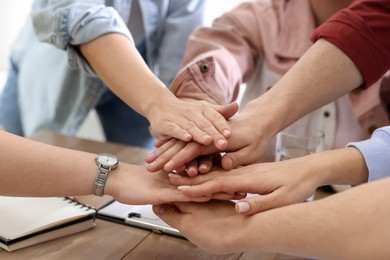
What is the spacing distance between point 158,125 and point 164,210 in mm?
197

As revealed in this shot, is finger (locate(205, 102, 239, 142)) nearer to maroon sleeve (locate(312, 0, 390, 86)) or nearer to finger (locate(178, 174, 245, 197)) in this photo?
finger (locate(178, 174, 245, 197))

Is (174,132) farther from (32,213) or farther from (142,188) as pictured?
(32,213)

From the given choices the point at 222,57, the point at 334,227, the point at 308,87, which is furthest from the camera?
the point at 222,57

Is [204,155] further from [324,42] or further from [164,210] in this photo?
[324,42]

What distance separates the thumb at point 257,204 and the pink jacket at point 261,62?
0.41 meters

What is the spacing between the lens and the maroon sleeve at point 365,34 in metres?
0.98

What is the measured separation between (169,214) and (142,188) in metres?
0.06

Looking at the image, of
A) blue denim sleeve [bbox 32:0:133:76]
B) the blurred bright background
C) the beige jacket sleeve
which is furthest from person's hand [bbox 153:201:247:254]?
the blurred bright background

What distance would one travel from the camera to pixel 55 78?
1.43 metres

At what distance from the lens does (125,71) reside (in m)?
1.03

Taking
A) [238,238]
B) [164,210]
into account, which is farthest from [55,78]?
[238,238]

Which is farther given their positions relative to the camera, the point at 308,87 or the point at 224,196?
the point at 308,87

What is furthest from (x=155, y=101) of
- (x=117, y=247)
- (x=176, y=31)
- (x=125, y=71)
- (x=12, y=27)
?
(x=12, y=27)

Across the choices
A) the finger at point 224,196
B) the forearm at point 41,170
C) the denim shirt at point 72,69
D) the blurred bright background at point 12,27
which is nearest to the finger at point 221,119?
the finger at point 224,196
